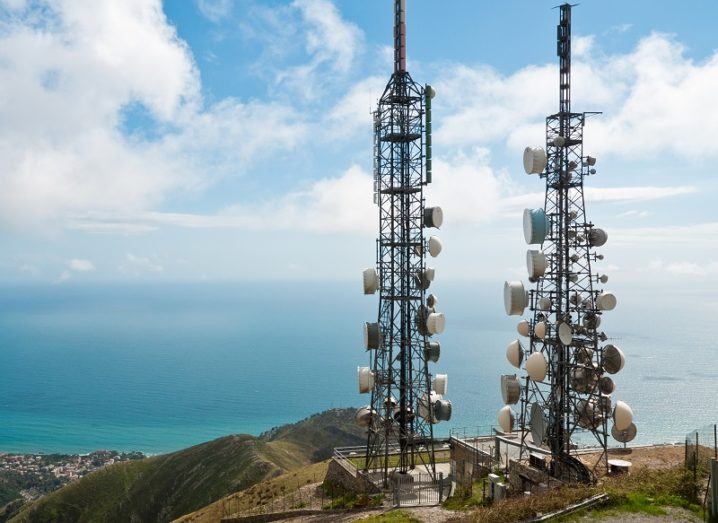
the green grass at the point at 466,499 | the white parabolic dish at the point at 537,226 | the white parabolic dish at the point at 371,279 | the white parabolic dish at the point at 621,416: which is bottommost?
the green grass at the point at 466,499

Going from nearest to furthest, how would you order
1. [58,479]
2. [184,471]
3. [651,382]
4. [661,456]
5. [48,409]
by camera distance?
[661,456], [184,471], [58,479], [651,382], [48,409]

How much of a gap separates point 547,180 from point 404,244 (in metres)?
6.77

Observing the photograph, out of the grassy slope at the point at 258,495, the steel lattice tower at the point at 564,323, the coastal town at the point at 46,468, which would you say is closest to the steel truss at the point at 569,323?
the steel lattice tower at the point at 564,323

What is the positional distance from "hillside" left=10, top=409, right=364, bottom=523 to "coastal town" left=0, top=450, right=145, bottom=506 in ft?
106

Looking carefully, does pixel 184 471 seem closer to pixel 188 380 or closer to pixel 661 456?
pixel 661 456

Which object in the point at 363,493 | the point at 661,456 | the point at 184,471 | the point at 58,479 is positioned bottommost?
the point at 58,479

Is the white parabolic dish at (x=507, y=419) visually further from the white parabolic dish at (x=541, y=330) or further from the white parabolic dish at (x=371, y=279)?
the white parabolic dish at (x=371, y=279)

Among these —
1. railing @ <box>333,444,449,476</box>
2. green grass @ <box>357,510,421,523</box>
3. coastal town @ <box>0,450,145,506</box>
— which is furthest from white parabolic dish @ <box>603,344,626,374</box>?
coastal town @ <box>0,450,145,506</box>

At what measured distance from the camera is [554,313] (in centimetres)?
2077

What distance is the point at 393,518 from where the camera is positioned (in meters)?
17.6

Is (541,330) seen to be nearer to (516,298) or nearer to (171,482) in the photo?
(516,298)

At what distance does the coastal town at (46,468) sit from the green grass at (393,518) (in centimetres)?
9241

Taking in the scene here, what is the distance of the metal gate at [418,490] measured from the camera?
20.6 metres

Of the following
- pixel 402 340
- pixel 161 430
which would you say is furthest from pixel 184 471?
pixel 161 430
